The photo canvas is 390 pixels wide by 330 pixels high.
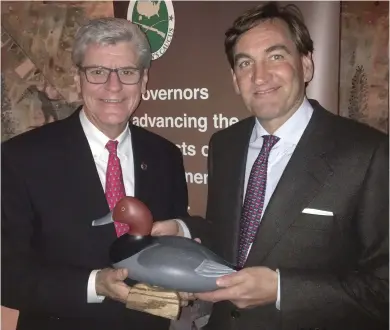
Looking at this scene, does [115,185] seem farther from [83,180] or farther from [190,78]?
[190,78]

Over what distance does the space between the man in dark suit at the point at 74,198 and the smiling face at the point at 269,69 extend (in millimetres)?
401

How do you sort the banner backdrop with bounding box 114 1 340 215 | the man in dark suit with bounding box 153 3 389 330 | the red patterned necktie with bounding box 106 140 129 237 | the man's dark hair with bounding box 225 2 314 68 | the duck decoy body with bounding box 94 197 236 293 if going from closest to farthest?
1. the duck decoy body with bounding box 94 197 236 293
2. the man in dark suit with bounding box 153 3 389 330
3. the man's dark hair with bounding box 225 2 314 68
4. the red patterned necktie with bounding box 106 140 129 237
5. the banner backdrop with bounding box 114 1 340 215

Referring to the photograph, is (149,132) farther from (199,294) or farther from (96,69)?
(199,294)

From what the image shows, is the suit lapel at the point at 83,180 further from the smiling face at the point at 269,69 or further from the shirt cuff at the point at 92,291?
the smiling face at the point at 269,69

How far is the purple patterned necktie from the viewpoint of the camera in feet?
4.80

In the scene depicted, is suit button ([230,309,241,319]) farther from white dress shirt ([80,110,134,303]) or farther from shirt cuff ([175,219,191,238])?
white dress shirt ([80,110,134,303])

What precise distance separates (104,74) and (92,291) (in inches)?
30.4

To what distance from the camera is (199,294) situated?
1305mm

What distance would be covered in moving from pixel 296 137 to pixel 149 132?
0.64 m

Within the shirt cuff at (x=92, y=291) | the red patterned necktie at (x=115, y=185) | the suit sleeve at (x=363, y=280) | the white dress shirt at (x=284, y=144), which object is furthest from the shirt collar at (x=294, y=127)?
the shirt cuff at (x=92, y=291)

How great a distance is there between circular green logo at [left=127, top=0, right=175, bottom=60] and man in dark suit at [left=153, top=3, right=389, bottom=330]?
1.34 feet

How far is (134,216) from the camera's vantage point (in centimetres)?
129

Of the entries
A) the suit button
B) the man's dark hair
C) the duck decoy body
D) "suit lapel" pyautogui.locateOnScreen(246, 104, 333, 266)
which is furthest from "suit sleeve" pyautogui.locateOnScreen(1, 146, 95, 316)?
the man's dark hair

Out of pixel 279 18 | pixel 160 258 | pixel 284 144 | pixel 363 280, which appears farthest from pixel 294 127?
pixel 160 258
